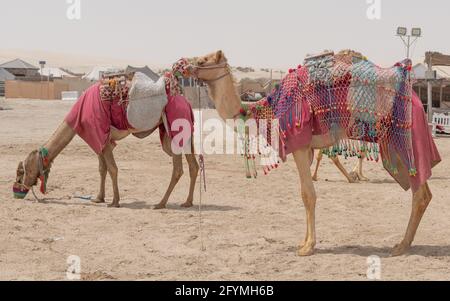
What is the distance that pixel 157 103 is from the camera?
952 centimetres

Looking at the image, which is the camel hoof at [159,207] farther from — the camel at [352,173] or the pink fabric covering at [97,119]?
the camel at [352,173]

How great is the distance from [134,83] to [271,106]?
3176mm

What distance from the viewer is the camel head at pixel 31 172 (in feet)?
32.3

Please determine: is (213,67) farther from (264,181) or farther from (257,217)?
(264,181)

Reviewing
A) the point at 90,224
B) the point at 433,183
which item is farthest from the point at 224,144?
the point at 90,224

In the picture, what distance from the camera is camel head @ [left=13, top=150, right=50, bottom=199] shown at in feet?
32.3

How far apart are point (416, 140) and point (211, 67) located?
2.20 m

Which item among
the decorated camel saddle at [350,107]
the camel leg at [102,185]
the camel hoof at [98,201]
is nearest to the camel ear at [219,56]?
the decorated camel saddle at [350,107]

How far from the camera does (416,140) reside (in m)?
6.44

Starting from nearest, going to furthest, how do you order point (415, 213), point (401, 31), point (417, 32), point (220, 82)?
point (415, 213) → point (220, 82) → point (401, 31) → point (417, 32)

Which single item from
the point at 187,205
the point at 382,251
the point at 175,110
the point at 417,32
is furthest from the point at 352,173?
the point at 417,32

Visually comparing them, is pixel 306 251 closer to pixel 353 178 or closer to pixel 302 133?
pixel 302 133

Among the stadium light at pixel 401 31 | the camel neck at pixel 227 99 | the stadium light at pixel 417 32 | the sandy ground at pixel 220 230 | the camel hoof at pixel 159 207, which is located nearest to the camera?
the sandy ground at pixel 220 230

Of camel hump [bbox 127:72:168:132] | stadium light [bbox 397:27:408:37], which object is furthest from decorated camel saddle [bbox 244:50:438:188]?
stadium light [bbox 397:27:408:37]
